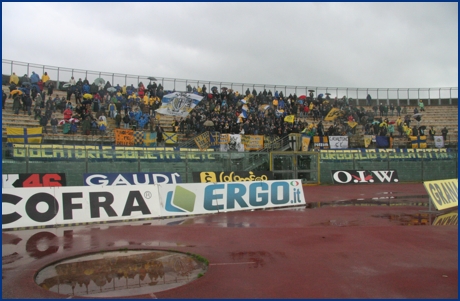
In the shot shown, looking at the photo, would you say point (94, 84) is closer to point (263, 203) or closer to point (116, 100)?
point (116, 100)

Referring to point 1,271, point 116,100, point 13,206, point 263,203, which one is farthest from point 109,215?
point 116,100

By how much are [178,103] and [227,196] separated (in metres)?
19.3

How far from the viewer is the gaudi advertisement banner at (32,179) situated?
17266mm

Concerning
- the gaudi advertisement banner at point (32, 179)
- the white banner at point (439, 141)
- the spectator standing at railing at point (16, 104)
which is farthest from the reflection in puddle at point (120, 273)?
the white banner at point (439, 141)

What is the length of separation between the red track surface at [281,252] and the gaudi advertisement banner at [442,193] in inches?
100

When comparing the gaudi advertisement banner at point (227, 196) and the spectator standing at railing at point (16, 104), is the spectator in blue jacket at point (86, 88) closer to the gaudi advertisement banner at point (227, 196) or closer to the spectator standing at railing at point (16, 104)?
the spectator standing at railing at point (16, 104)

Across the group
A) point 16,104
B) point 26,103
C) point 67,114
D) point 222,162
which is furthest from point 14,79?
point 222,162

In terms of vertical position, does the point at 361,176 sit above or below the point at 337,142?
below

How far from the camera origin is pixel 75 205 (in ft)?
40.9

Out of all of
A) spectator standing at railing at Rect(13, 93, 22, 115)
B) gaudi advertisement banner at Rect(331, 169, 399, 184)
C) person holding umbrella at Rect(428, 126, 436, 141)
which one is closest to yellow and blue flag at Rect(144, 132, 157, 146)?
spectator standing at railing at Rect(13, 93, 22, 115)

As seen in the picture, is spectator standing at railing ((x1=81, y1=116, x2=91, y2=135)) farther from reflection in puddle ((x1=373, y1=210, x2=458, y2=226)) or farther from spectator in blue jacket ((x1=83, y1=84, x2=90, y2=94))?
reflection in puddle ((x1=373, y1=210, x2=458, y2=226))

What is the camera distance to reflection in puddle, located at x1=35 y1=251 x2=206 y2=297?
6.79m

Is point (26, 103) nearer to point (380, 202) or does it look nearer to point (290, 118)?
point (290, 118)

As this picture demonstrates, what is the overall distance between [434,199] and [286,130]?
1857cm
